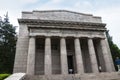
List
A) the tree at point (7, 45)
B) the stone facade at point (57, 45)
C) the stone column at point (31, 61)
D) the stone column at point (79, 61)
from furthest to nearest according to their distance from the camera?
1. the tree at point (7, 45)
2. the stone facade at point (57, 45)
3. the stone column at point (79, 61)
4. the stone column at point (31, 61)

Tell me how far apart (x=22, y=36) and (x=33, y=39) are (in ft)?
13.3

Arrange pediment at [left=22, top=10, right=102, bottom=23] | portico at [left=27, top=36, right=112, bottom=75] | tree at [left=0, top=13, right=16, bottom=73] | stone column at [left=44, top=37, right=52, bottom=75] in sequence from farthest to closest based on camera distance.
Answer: tree at [left=0, top=13, right=16, bottom=73] < pediment at [left=22, top=10, right=102, bottom=23] < portico at [left=27, top=36, right=112, bottom=75] < stone column at [left=44, top=37, right=52, bottom=75]

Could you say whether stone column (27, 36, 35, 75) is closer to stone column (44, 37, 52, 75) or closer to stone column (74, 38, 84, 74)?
stone column (44, 37, 52, 75)

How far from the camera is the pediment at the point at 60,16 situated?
2358 centimetres

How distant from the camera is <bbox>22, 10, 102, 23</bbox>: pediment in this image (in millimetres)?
23578

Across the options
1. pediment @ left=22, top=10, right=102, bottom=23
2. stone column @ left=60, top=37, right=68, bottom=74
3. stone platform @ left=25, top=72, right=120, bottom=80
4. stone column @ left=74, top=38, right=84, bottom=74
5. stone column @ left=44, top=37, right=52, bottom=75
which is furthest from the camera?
pediment @ left=22, top=10, right=102, bottom=23

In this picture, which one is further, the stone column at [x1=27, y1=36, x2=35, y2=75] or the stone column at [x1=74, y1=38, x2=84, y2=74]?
the stone column at [x1=74, y1=38, x2=84, y2=74]

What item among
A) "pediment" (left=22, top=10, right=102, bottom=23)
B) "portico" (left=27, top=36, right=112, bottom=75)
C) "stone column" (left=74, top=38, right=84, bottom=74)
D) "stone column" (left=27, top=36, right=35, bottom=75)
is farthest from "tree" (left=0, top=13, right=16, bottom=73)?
"stone column" (left=74, top=38, right=84, bottom=74)

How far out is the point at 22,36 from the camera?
21375 millimetres

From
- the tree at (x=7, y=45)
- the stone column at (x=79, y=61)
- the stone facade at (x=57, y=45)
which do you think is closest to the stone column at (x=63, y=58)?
the stone facade at (x=57, y=45)

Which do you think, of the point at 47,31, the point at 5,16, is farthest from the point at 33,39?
the point at 5,16

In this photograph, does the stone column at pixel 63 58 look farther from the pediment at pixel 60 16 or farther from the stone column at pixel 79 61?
the pediment at pixel 60 16

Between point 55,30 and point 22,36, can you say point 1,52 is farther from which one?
point 55,30

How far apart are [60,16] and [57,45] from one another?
6105mm
